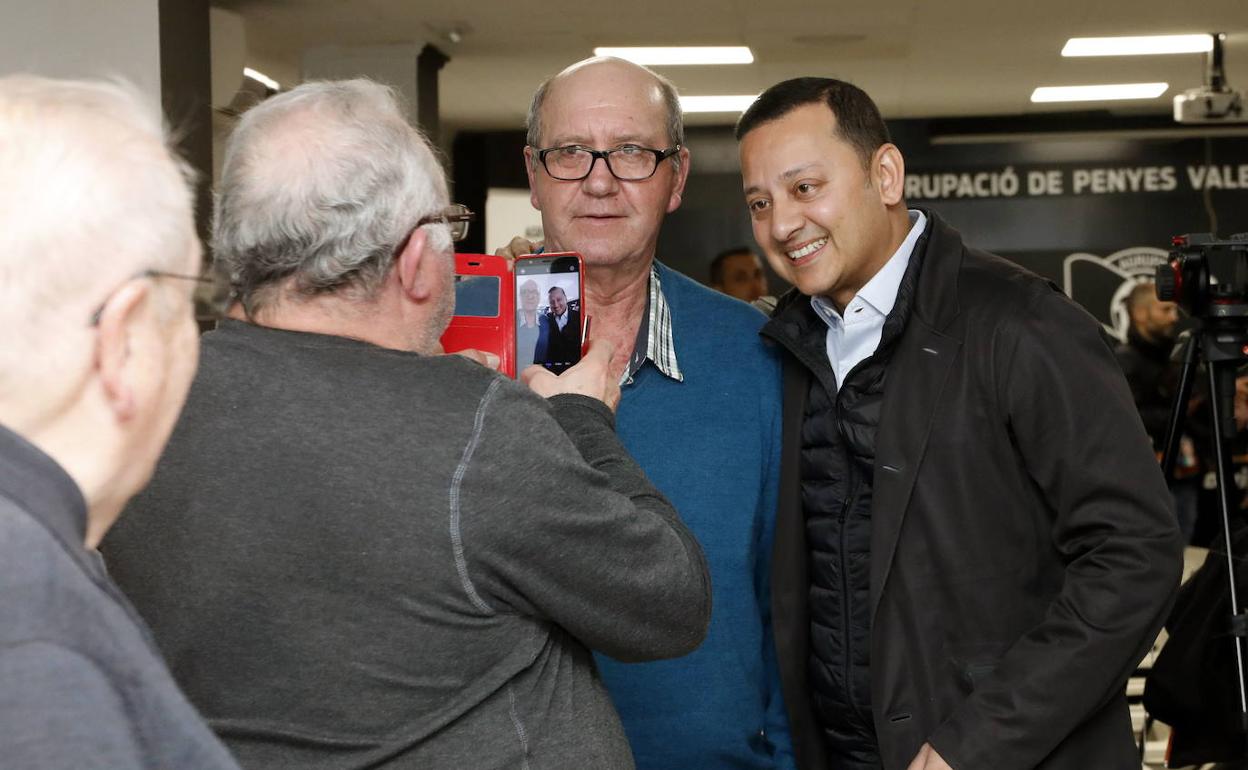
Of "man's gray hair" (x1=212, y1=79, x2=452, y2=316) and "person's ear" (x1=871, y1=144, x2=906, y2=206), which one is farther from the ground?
"person's ear" (x1=871, y1=144, x2=906, y2=206)

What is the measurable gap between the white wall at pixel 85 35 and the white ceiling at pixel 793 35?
4.36 feet

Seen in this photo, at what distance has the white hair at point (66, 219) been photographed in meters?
0.69

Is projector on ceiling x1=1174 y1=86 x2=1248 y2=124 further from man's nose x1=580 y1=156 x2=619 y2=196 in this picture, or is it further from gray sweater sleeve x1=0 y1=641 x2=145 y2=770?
gray sweater sleeve x1=0 y1=641 x2=145 y2=770

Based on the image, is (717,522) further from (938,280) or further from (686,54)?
(686,54)

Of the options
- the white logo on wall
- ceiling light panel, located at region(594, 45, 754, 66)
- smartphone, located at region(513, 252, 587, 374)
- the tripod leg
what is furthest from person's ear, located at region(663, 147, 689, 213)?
the white logo on wall

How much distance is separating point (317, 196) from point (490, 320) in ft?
1.63

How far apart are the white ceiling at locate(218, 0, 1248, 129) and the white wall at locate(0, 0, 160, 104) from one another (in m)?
1.33

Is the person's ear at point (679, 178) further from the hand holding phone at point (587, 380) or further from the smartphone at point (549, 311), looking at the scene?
the hand holding phone at point (587, 380)

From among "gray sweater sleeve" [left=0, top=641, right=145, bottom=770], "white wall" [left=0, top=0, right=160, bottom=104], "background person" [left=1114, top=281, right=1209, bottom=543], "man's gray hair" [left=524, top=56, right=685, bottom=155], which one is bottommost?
"background person" [left=1114, top=281, right=1209, bottom=543]

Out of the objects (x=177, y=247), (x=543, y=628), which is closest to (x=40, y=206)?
(x=177, y=247)

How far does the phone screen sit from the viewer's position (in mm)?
1540

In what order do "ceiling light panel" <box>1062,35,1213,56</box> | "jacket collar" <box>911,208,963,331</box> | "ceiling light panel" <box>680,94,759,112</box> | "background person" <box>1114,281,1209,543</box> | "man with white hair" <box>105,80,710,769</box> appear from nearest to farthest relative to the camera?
"man with white hair" <box>105,80,710,769</box> → "jacket collar" <box>911,208,963,331</box> → "background person" <box>1114,281,1209,543</box> → "ceiling light panel" <box>1062,35,1213,56</box> → "ceiling light panel" <box>680,94,759,112</box>

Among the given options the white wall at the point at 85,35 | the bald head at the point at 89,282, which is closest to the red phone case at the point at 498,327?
the bald head at the point at 89,282

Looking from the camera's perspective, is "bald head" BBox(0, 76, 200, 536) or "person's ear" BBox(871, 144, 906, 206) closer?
"bald head" BBox(0, 76, 200, 536)
